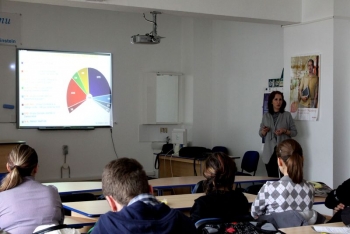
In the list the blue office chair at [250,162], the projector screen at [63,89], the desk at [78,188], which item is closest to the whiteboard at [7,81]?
the projector screen at [63,89]

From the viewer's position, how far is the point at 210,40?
960 centimetres

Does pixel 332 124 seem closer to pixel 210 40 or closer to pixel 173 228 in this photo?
pixel 210 40

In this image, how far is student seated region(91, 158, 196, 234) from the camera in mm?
1803

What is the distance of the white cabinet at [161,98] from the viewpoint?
9.41m

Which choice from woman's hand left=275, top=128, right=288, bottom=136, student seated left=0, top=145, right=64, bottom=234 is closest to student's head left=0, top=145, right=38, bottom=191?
student seated left=0, top=145, right=64, bottom=234

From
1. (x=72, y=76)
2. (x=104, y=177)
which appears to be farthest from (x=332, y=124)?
(x=104, y=177)

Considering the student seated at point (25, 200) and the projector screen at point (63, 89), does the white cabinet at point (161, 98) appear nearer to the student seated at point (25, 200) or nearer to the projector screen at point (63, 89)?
the projector screen at point (63, 89)

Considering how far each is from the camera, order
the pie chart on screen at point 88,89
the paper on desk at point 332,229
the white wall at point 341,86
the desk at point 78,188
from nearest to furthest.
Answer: the paper on desk at point 332,229 < the desk at point 78,188 < the white wall at point 341,86 < the pie chart on screen at point 88,89

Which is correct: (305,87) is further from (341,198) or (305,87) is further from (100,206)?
(100,206)

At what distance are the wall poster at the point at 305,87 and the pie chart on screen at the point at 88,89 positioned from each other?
352cm

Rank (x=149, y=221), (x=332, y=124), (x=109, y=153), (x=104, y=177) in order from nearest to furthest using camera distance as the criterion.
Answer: (x=149, y=221) → (x=104, y=177) → (x=332, y=124) → (x=109, y=153)

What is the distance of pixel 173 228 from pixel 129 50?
7652 millimetres

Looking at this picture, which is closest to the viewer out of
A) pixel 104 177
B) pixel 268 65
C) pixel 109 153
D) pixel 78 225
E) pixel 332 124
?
pixel 104 177

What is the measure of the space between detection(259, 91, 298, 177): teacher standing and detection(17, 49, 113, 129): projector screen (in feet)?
10.7
